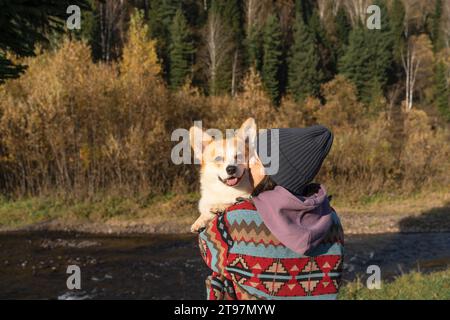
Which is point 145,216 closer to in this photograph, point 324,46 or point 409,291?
point 409,291

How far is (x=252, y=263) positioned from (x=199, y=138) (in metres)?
1.33

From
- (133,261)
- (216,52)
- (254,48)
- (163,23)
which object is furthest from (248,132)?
(163,23)

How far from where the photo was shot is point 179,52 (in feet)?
128

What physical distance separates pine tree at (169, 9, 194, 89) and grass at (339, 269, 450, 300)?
31.2 metres

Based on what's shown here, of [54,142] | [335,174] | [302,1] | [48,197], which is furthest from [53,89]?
[302,1]

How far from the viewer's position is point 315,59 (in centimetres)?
4128

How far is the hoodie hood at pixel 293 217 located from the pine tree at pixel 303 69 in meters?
37.7

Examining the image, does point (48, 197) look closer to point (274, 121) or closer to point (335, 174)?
point (274, 121)

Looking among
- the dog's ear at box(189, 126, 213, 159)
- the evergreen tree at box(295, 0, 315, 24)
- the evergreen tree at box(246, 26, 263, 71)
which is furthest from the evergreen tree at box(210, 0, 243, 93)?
the dog's ear at box(189, 126, 213, 159)

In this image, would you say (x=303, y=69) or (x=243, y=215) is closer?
(x=243, y=215)

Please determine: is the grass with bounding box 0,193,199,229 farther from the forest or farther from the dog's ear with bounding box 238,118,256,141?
the dog's ear with bounding box 238,118,256,141

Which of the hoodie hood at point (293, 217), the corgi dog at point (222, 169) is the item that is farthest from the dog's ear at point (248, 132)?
the hoodie hood at point (293, 217)

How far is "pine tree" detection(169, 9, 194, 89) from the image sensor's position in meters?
38.2

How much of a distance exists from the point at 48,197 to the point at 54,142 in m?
2.50
